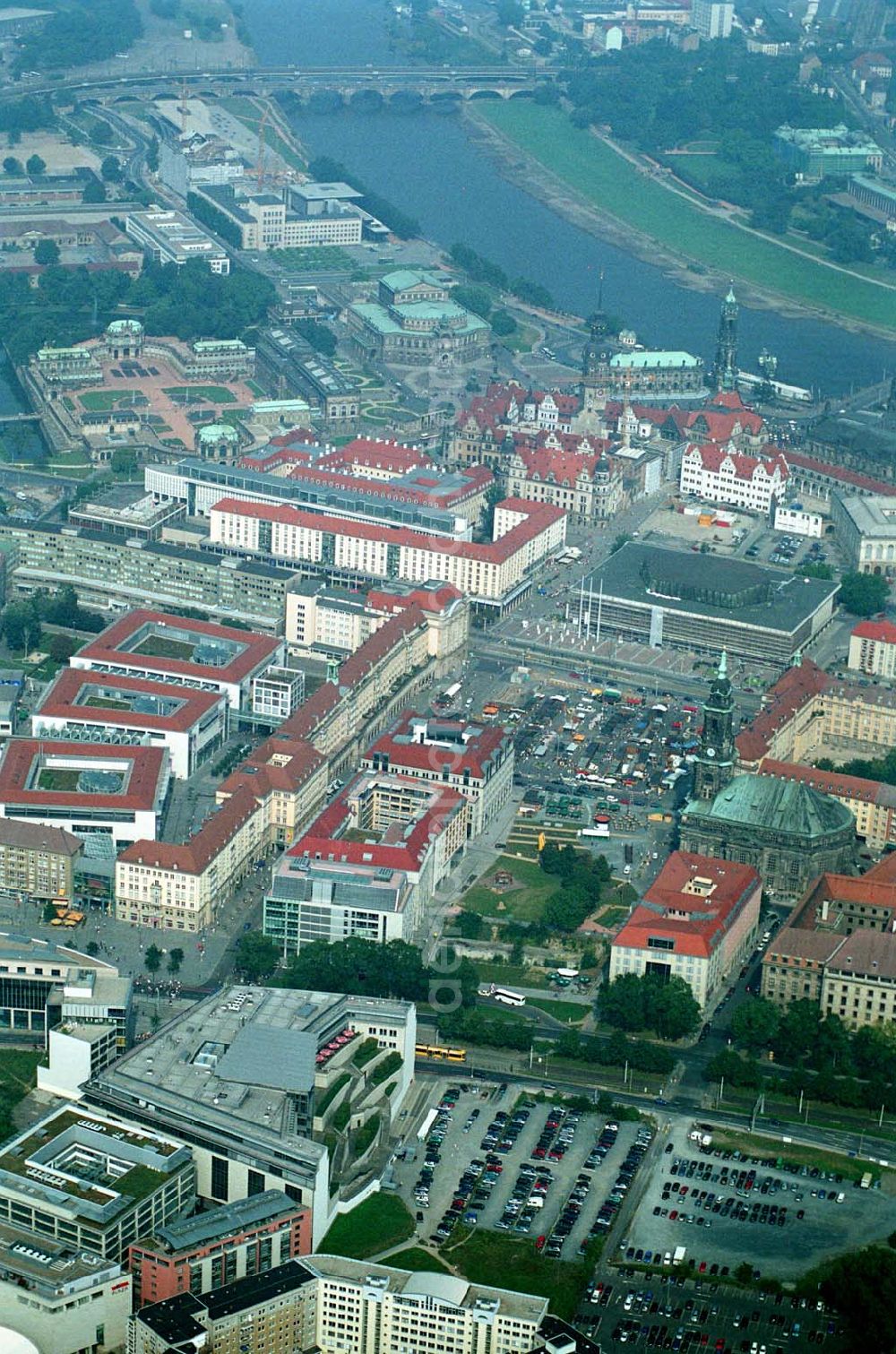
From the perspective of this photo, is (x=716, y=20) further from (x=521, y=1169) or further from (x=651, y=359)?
(x=521, y=1169)

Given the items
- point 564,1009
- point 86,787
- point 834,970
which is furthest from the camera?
point 86,787

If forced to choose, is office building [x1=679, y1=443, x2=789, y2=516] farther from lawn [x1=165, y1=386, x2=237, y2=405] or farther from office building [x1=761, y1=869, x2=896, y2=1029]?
office building [x1=761, y1=869, x2=896, y2=1029]

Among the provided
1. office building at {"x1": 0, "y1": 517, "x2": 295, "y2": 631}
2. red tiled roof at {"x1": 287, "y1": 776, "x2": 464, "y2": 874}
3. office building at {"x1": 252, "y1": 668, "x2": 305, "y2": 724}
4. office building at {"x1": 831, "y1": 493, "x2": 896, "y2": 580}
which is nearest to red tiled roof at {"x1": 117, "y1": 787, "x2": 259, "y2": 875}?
red tiled roof at {"x1": 287, "y1": 776, "x2": 464, "y2": 874}

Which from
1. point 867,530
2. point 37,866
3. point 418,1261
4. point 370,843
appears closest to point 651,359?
point 867,530

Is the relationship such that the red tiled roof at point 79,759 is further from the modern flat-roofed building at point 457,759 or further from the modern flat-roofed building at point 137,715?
the modern flat-roofed building at point 457,759

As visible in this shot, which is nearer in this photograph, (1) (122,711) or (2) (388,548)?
(1) (122,711)
